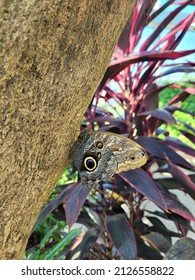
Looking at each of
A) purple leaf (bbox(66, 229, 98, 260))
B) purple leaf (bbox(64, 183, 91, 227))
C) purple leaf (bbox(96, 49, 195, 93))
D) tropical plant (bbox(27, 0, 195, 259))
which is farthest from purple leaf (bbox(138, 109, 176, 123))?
purple leaf (bbox(66, 229, 98, 260))

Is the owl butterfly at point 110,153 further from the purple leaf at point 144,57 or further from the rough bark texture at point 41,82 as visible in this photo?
the purple leaf at point 144,57

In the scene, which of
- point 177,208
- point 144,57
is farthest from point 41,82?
point 177,208

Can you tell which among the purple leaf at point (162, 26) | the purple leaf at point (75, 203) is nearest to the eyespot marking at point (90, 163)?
the purple leaf at point (75, 203)

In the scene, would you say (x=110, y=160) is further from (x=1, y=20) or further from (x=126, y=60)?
(x=126, y=60)

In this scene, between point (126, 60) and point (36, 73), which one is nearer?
point (36, 73)

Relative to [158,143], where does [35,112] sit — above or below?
above

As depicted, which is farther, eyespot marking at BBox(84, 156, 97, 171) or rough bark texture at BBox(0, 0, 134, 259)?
eyespot marking at BBox(84, 156, 97, 171)

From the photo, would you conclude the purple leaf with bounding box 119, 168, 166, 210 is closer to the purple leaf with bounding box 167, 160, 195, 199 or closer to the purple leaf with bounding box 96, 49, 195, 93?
the purple leaf with bounding box 167, 160, 195, 199
